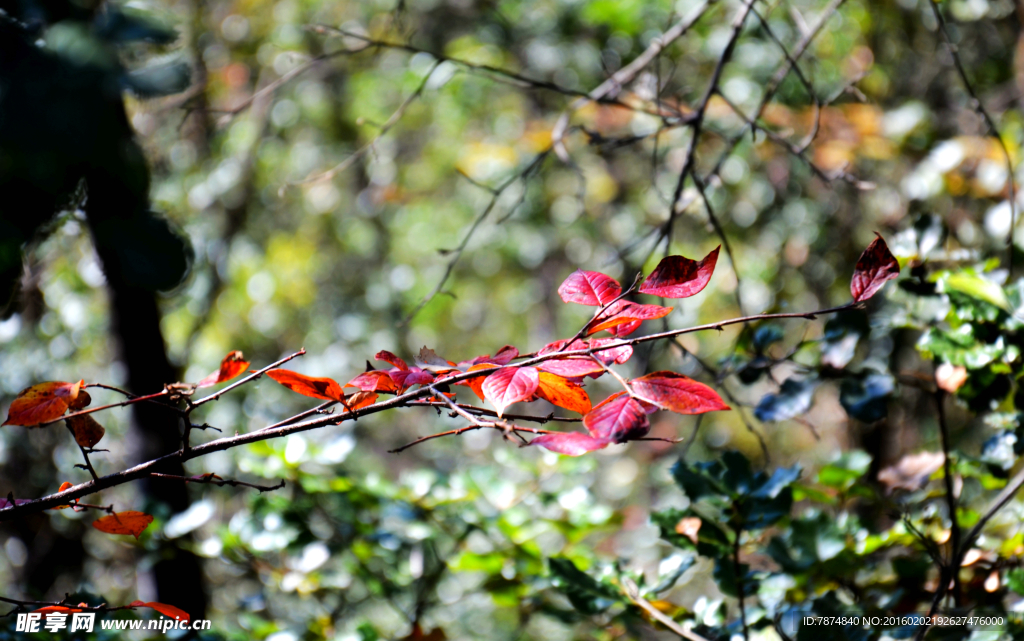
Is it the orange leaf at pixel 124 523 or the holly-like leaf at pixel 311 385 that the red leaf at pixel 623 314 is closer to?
the holly-like leaf at pixel 311 385

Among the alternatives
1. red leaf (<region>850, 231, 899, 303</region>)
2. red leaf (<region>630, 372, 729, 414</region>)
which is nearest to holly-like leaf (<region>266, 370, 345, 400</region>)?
red leaf (<region>630, 372, 729, 414</region>)

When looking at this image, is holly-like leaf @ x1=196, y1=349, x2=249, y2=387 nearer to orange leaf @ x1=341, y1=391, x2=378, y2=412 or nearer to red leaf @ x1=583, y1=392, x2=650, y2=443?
orange leaf @ x1=341, y1=391, x2=378, y2=412

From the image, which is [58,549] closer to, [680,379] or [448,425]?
[448,425]

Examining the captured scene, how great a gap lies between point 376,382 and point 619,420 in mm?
206

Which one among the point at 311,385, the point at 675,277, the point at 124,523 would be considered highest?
the point at 675,277

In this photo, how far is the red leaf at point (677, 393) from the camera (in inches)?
18.4

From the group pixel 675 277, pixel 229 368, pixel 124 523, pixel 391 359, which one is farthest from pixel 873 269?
pixel 124 523

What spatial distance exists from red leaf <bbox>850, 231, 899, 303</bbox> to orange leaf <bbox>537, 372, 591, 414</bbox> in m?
0.23

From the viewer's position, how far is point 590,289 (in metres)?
0.60

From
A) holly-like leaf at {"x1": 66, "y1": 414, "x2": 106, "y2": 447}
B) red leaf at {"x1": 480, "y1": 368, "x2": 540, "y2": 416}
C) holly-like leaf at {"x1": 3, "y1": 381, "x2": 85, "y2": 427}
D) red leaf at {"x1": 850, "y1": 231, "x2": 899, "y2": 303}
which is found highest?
red leaf at {"x1": 850, "y1": 231, "x2": 899, "y2": 303}

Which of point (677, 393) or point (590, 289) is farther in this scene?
point (590, 289)

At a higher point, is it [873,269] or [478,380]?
[873,269]

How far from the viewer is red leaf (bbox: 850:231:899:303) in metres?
0.51

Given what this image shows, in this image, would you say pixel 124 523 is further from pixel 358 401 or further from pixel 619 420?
pixel 619 420
